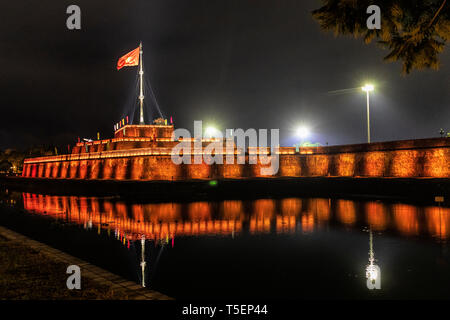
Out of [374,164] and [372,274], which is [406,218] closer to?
[372,274]

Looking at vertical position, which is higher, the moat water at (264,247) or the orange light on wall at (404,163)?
the orange light on wall at (404,163)

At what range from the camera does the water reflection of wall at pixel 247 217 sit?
19.3 metres

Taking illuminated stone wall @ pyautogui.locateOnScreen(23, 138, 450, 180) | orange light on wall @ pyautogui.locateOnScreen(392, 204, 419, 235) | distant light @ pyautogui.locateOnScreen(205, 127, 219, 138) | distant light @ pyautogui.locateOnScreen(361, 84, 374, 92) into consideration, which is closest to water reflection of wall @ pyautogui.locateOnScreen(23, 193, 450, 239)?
orange light on wall @ pyautogui.locateOnScreen(392, 204, 419, 235)

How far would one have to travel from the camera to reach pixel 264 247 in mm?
15414

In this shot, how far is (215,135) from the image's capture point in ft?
210

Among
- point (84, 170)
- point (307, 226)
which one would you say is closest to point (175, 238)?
point (307, 226)

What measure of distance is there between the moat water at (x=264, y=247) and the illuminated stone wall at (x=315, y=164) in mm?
12012

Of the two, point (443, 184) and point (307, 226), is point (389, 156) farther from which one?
point (307, 226)

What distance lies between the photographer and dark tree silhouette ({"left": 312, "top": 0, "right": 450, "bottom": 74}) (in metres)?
7.55

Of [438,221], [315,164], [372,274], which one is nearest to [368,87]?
[315,164]

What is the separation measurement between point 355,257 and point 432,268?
101 inches

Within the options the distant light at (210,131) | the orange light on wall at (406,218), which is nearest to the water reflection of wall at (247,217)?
the orange light on wall at (406,218)

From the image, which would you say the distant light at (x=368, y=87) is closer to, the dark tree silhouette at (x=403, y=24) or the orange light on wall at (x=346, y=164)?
the orange light on wall at (x=346, y=164)

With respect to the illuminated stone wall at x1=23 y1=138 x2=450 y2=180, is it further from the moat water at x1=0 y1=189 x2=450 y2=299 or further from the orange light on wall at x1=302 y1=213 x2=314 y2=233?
the orange light on wall at x1=302 y1=213 x2=314 y2=233
